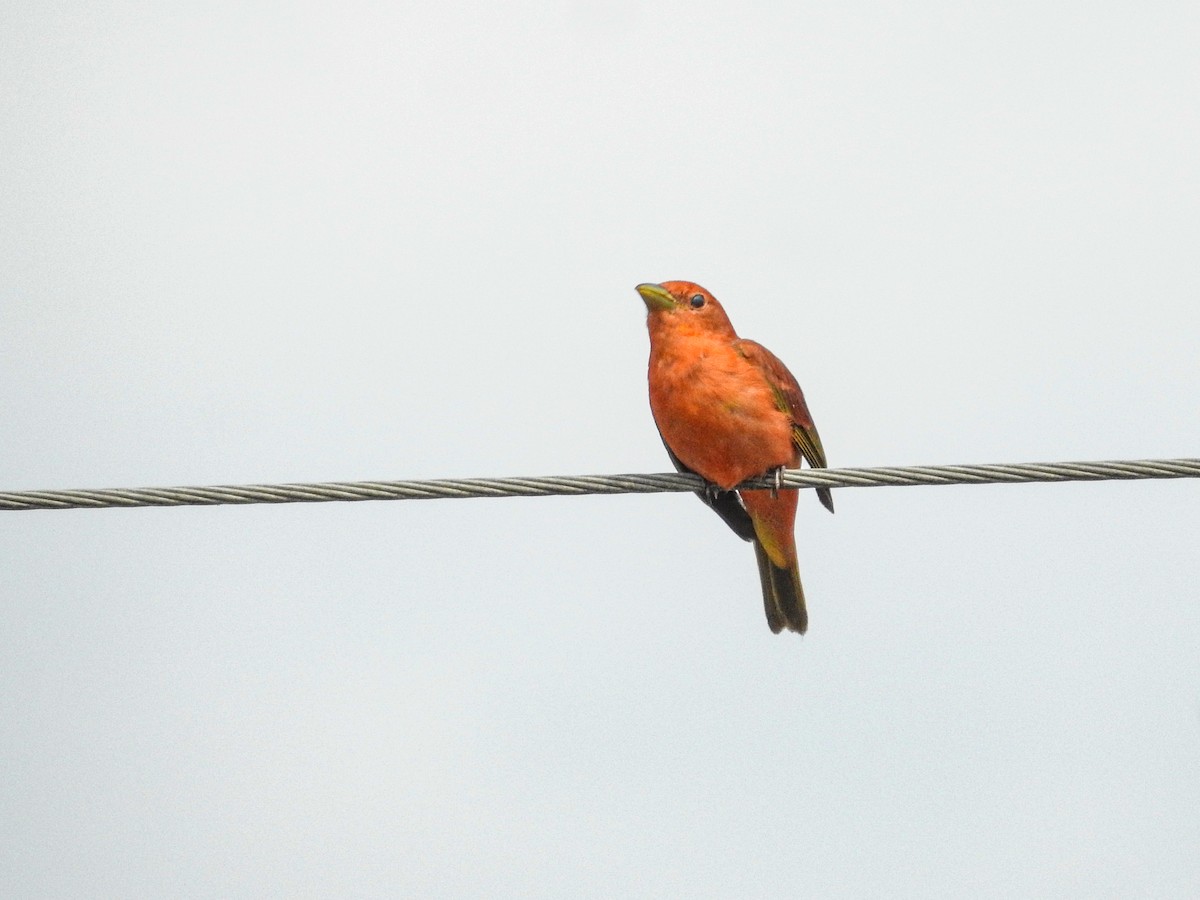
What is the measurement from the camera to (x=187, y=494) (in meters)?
5.39

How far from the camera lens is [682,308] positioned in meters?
7.75

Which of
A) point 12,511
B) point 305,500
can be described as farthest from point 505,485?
point 12,511

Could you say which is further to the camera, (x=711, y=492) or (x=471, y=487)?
(x=711, y=492)

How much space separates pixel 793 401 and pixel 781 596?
1.15 metres

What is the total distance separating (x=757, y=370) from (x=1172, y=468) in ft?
8.35

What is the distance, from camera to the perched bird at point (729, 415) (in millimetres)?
7254

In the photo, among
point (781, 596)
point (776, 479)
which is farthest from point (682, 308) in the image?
point (781, 596)

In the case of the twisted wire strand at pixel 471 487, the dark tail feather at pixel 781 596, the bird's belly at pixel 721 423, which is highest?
the bird's belly at pixel 721 423

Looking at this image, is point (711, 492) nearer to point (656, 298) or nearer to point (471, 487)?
point (656, 298)

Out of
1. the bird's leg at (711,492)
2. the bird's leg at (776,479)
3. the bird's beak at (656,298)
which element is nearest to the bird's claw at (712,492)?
the bird's leg at (711,492)

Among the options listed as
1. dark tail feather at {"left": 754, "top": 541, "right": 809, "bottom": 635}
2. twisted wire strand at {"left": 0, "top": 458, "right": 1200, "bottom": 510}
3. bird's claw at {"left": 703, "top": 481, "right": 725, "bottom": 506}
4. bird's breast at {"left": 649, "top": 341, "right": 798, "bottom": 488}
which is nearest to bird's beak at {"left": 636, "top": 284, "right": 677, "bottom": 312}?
bird's breast at {"left": 649, "top": 341, "right": 798, "bottom": 488}

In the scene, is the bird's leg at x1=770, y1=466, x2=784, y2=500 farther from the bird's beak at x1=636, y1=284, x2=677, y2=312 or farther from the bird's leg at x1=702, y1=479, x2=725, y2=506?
the bird's beak at x1=636, y1=284, x2=677, y2=312

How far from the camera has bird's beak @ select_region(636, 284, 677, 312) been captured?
7.75m

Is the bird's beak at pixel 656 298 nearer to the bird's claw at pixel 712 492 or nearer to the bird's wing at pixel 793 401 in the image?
the bird's wing at pixel 793 401
